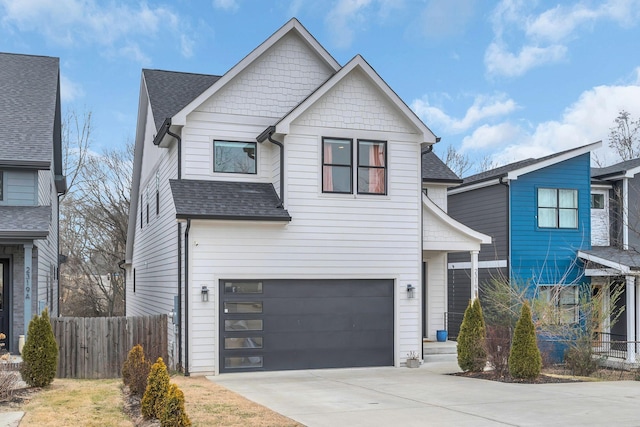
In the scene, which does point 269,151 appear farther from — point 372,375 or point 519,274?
point 519,274

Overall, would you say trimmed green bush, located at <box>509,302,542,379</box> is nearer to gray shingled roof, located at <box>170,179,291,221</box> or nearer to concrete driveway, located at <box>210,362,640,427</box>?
concrete driveway, located at <box>210,362,640,427</box>

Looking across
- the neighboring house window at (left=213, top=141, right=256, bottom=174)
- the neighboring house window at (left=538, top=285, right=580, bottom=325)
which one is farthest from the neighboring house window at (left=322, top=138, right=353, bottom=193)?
the neighboring house window at (left=538, top=285, right=580, bottom=325)

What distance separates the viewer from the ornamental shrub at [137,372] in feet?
36.2

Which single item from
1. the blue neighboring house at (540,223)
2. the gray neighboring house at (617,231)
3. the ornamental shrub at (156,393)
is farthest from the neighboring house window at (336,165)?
the gray neighboring house at (617,231)

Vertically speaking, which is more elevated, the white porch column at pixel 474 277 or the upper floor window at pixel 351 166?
the upper floor window at pixel 351 166

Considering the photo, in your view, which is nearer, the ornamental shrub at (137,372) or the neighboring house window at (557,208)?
the ornamental shrub at (137,372)

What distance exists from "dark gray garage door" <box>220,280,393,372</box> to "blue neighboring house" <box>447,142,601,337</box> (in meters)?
6.10

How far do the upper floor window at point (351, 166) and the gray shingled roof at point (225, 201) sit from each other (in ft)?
4.65

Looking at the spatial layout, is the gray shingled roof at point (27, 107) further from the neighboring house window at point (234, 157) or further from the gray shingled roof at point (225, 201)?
the neighboring house window at point (234, 157)

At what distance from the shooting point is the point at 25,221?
15.5 metres

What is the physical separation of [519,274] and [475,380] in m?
8.24

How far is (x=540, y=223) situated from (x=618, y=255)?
112 inches

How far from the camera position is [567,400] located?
11453mm

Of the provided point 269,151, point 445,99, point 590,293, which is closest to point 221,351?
point 269,151
